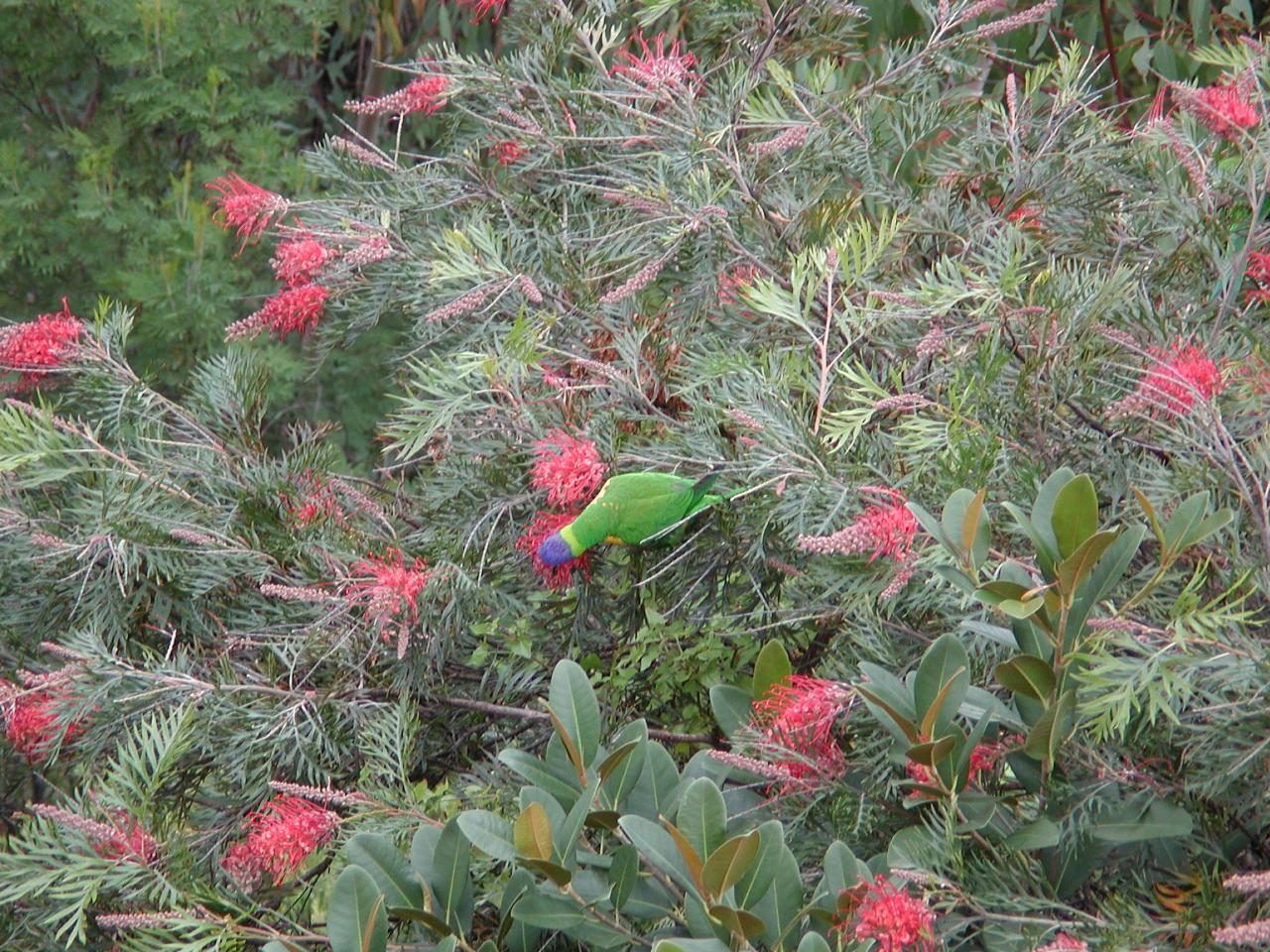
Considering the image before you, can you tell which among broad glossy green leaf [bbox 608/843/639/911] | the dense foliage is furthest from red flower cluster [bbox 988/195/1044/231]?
broad glossy green leaf [bbox 608/843/639/911]

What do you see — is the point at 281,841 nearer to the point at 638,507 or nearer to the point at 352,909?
the point at 352,909

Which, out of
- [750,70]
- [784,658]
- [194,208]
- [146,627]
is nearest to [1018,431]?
[784,658]

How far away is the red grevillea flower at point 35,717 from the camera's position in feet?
4.14

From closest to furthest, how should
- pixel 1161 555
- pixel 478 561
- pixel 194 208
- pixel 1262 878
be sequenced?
pixel 1262 878 → pixel 1161 555 → pixel 478 561 → pixel 194 208

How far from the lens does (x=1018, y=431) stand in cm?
111

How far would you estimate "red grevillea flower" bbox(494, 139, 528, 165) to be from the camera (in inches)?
65.2

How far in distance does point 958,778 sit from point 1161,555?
21 centimetres

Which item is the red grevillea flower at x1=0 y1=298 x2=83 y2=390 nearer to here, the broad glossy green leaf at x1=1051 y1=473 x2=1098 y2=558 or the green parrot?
the green parrot

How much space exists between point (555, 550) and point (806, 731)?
1.15ft

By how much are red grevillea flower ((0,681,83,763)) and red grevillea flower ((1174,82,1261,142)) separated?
49.6 inches

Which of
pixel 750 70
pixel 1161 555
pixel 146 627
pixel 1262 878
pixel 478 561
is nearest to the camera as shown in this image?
pixel 1262 878

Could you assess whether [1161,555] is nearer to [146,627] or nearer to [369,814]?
[369,814]

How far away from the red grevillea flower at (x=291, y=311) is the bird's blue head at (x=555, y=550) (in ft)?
1.76

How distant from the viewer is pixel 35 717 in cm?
130
